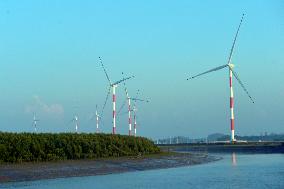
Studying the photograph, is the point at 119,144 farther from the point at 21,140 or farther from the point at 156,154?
the point at 21,140

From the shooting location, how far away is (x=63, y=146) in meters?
56.0

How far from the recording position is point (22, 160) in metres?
50.3

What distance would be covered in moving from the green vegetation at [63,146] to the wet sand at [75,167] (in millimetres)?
1580

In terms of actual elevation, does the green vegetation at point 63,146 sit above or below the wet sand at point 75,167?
above

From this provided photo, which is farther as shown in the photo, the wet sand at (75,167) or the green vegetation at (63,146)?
the green vegetation at (63,146)

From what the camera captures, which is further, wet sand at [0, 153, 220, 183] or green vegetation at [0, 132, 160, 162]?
green vegetation at [0, 132, 160, 162]

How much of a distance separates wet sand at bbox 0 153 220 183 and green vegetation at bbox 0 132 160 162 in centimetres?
158

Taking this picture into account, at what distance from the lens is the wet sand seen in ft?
140

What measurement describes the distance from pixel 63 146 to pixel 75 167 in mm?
7240

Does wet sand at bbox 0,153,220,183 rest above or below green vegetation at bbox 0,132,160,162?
below

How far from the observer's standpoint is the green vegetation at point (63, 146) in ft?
166

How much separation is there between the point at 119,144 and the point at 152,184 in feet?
99.4

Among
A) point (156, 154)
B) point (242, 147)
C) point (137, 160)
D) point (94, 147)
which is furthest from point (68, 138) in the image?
point (242, 147)

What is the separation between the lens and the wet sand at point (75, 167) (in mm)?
42522
